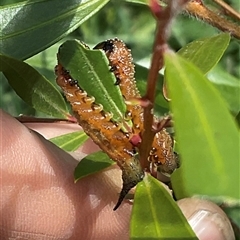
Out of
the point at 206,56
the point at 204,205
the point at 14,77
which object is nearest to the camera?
the point at 206,56

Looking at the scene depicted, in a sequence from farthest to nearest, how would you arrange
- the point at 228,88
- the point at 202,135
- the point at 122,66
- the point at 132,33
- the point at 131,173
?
the point at 132,33
the point at 228,88
the point at 122,66
the point at 131,173
the point at 202,135

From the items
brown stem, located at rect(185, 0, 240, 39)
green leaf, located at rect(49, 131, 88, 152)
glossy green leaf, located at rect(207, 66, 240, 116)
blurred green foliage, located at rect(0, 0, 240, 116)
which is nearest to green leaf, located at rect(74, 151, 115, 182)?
green leaf, located at rect(49, 131, 88, 152)

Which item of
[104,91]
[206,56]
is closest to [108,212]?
[104,91]

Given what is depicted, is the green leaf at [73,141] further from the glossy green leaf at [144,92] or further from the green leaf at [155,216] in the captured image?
the green leaf at [155,216]

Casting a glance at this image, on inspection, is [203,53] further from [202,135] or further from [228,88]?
[228,88]

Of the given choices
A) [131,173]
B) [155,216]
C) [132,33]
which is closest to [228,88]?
[131,173]

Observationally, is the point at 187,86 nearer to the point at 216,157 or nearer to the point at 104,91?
the point at 216,157

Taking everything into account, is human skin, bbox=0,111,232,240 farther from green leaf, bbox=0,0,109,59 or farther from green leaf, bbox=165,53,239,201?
green leaf, bbox=165,53,239,201
